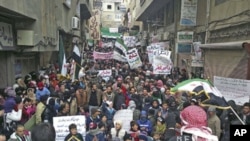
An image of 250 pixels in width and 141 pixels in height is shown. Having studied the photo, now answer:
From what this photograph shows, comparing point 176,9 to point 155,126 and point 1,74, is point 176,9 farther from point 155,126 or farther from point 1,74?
point 155,126

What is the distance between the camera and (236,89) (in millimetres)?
8203

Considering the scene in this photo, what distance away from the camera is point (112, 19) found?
3590 inches

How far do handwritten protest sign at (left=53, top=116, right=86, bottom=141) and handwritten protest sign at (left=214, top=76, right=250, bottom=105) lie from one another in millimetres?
3446

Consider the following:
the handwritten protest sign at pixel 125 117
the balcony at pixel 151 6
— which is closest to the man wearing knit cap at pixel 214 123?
the handwritten protest sign at pixel 125 117

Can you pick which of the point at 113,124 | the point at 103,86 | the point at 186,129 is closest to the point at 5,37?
the point at 103,86

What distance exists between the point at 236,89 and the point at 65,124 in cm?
387

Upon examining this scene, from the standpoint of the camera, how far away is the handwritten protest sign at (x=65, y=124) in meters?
7.16

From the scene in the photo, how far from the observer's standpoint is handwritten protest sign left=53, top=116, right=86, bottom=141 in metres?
7.16

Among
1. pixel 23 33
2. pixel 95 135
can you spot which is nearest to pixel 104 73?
pixel 23 33

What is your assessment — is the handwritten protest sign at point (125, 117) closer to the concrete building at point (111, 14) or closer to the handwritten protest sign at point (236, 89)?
the handwritten protest sign at point (236, 89)

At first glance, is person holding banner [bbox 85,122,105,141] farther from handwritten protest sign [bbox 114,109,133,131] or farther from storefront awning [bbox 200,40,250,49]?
storefront awning [bbox 200,40,250,49]

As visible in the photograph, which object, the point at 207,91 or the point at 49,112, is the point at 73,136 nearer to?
the point at 49,112

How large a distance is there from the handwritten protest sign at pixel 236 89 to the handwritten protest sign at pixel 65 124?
345cm

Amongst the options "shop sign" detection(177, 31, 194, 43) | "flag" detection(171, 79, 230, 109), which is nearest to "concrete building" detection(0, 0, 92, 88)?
"flag" detection(171, 79, 230, 109)
